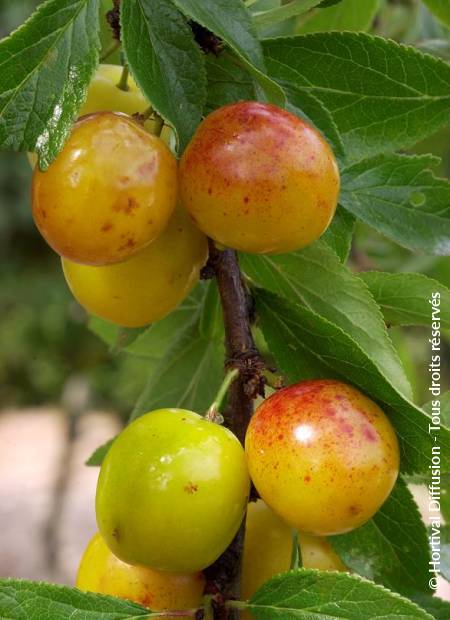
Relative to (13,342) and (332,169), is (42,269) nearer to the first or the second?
(13,342)

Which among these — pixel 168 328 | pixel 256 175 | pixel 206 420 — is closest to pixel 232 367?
pixel 206 420

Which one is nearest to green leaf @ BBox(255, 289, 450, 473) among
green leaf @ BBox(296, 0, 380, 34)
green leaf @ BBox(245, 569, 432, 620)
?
green leaf @ BBox(245, 569, 432, 620)

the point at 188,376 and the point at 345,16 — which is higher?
the point at 345,16

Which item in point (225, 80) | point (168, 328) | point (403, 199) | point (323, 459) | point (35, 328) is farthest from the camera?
point (35, 328)

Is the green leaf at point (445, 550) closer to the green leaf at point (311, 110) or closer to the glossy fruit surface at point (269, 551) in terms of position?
the glossy fruit surface at point (269, 551)

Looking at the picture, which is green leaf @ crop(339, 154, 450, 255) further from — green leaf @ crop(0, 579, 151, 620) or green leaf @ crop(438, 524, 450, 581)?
green leaf @ crop(0, 579, 151, 620)

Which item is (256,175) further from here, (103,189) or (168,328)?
(168,328)
